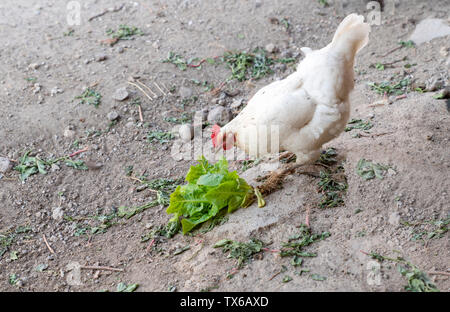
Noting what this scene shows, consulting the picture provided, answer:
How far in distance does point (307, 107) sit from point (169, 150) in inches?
56.2

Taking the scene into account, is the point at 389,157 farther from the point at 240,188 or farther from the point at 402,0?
the point at 402,0

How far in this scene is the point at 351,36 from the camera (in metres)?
2.94

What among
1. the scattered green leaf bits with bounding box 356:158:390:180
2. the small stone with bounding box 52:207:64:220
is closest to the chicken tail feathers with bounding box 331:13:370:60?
the scattered green leaf bits with bounding box 356:158:390:180

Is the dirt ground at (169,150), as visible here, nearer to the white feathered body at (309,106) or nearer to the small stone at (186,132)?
the small stone at (186,132)

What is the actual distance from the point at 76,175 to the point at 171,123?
97 cm

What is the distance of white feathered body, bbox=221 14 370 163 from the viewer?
287 cm

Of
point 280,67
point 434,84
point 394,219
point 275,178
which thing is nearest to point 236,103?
point 280,67

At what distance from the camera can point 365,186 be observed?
295cm

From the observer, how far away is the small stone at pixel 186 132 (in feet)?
12.9

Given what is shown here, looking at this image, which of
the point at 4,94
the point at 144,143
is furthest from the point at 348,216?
the point at 4,94

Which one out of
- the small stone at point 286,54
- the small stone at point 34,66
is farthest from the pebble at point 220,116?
the small stone at point 34,66

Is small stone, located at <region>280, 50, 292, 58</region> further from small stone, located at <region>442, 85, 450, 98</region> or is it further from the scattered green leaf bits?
the scattered green leaf bits

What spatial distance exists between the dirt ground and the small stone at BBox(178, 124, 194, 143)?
0.46 feet

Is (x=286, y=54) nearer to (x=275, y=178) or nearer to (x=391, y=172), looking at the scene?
(x=275, y=178)
